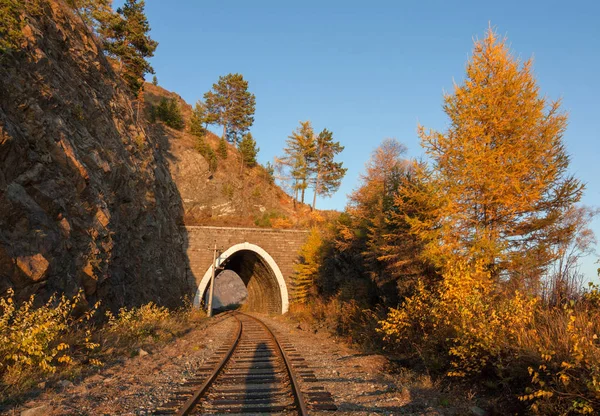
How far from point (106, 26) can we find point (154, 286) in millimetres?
20054

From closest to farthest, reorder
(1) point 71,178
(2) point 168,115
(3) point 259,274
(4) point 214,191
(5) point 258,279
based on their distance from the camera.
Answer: (1) point 71,178
(3) point 259,274
(5) point 258,279
(4) point 214,191
(2) point 168,115

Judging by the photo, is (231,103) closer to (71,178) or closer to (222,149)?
(222,149)

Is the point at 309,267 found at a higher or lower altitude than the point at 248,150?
lower

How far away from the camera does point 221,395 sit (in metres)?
5.84

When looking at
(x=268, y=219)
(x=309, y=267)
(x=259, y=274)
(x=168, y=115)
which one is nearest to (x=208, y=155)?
(x=168, y=115)

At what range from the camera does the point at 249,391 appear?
6098 millimetres

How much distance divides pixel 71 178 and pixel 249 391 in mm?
9281

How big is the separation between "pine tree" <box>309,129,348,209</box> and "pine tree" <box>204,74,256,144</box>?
40.6ft

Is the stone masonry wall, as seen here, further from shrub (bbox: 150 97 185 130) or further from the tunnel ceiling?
shrub (bbox: 150 97 185 130)

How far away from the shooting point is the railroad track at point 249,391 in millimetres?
5102

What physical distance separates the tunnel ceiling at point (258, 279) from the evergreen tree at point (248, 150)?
1476 centimetres

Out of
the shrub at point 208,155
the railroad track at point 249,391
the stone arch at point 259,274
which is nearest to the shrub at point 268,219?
the stone arch at point 259,274

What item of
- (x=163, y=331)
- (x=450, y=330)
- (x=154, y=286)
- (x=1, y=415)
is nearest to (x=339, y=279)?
(x=163, y=331)

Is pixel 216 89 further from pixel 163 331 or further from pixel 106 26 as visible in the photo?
pixel 163 331
